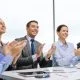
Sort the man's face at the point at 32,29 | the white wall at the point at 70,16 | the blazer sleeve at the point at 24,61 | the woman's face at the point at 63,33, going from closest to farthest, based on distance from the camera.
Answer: the blazer sleeve at the point at 24,61
the man's face at the point at 32,29
the woman's face at the point at 63,33
the white wall at the point at 70,16

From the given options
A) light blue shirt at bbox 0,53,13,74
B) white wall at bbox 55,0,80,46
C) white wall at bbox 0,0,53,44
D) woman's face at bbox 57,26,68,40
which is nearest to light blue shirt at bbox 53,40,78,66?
woman's face at bbox 57,26,68,40

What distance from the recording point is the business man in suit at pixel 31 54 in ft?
9.58

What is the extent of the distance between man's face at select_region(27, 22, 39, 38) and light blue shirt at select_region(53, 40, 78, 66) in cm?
38

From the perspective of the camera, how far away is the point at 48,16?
425cm

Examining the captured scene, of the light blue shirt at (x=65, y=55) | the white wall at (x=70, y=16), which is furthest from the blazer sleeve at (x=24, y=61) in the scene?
the white wall at (x=70, y=16)

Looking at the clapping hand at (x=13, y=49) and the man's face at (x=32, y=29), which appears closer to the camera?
the clapping hand at (x=13, y=49)

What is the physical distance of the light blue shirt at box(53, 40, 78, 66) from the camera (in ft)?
10.6

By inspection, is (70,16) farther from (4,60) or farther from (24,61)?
(4,60)

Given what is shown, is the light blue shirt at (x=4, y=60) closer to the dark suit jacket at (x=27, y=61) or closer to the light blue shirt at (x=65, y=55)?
the dark suit jacket at (x=27, y=61)

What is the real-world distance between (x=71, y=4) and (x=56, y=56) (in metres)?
1.49

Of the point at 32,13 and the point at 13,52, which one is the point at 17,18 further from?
the point at 13,52

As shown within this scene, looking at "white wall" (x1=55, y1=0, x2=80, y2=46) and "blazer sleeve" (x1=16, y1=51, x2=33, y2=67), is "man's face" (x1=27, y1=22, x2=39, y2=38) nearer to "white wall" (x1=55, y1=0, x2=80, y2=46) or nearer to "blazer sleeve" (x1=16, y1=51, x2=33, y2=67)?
"blazer sleeve" (x1=16, y1=51, x2=33, y2=67)

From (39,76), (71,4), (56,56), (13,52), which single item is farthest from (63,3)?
(39,76)

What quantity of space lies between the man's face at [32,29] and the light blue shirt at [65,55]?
38 cm
